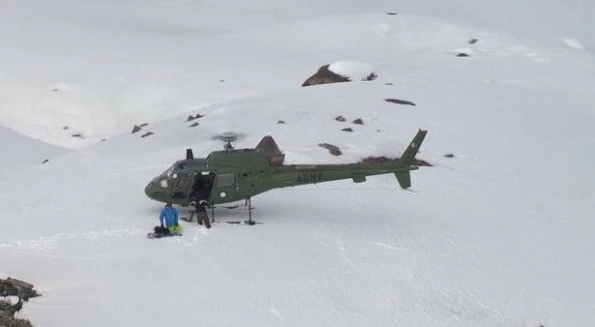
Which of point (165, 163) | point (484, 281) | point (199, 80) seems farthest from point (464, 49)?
point (484, 281)

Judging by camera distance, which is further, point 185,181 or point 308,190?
point 308,190

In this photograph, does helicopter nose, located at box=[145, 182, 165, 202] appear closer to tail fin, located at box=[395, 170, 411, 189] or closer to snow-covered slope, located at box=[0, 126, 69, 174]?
tail fin, located at box=[395, 170, 411, 189]

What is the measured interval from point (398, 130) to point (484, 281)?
39.8 ft

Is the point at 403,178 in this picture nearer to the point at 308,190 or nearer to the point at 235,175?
the point at 308,190

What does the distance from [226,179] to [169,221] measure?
1.72m

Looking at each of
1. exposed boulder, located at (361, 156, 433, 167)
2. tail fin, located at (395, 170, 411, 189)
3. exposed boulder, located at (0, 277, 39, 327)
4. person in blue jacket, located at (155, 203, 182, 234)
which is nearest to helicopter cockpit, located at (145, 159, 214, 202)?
person in blue jacket, located at (155, 203, 182, 234)

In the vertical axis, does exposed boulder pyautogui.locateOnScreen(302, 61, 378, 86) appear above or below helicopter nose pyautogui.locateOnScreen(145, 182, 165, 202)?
above

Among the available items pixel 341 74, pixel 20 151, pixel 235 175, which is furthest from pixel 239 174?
pixel 341 74

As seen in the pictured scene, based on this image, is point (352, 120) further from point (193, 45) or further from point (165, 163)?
point (193, 45)

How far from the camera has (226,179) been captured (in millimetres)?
16094

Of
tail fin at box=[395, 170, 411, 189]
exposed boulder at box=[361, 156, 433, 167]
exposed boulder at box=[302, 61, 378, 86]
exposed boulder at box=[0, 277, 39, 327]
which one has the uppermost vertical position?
exposed boulder at box=[302, 61, 378, 86]

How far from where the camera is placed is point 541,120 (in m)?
29.5

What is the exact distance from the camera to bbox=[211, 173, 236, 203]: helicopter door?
16062mm

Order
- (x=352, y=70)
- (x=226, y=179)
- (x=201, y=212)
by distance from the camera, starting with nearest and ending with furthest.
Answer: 1. (x=201, y=212)
2. (x=226, y=179)
3. (x=352, y=70)
